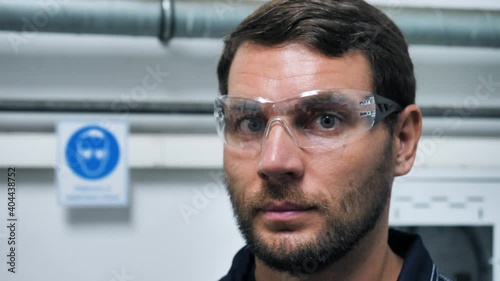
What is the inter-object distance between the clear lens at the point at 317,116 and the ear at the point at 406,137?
0.32ft

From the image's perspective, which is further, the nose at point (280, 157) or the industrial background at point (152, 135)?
the industrial background at point (152, 135)

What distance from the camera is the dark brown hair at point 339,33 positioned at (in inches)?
34.8

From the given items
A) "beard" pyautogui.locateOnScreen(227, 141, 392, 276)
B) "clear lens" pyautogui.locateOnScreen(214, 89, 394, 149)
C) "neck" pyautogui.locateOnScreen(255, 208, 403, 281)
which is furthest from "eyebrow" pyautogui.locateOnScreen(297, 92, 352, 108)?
"neck" pyautogui.locateOnScreen(255, 208, 403, 281)

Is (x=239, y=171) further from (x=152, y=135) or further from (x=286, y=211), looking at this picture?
(x=152, y=135)

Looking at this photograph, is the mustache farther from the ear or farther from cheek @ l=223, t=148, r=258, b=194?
the ear

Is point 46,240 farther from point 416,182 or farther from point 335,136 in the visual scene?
point 416,182

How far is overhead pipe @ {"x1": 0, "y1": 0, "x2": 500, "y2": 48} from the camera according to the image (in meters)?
1.20

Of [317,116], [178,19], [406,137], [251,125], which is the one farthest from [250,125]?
[178,19]

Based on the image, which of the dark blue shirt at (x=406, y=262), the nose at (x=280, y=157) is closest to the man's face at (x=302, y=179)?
the nose at (x=280, y=157)

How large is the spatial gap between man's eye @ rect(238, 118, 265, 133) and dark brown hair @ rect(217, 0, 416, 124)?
0.12 m

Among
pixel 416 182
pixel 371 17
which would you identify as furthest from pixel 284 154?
pixel 416 182

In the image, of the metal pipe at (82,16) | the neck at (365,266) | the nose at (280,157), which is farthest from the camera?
the metal pipe at (82,16)

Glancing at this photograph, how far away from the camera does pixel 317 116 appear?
0.88m

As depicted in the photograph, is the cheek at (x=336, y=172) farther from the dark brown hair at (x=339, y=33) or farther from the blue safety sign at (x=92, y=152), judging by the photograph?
the blue safety sign at (x=92, y=152)
